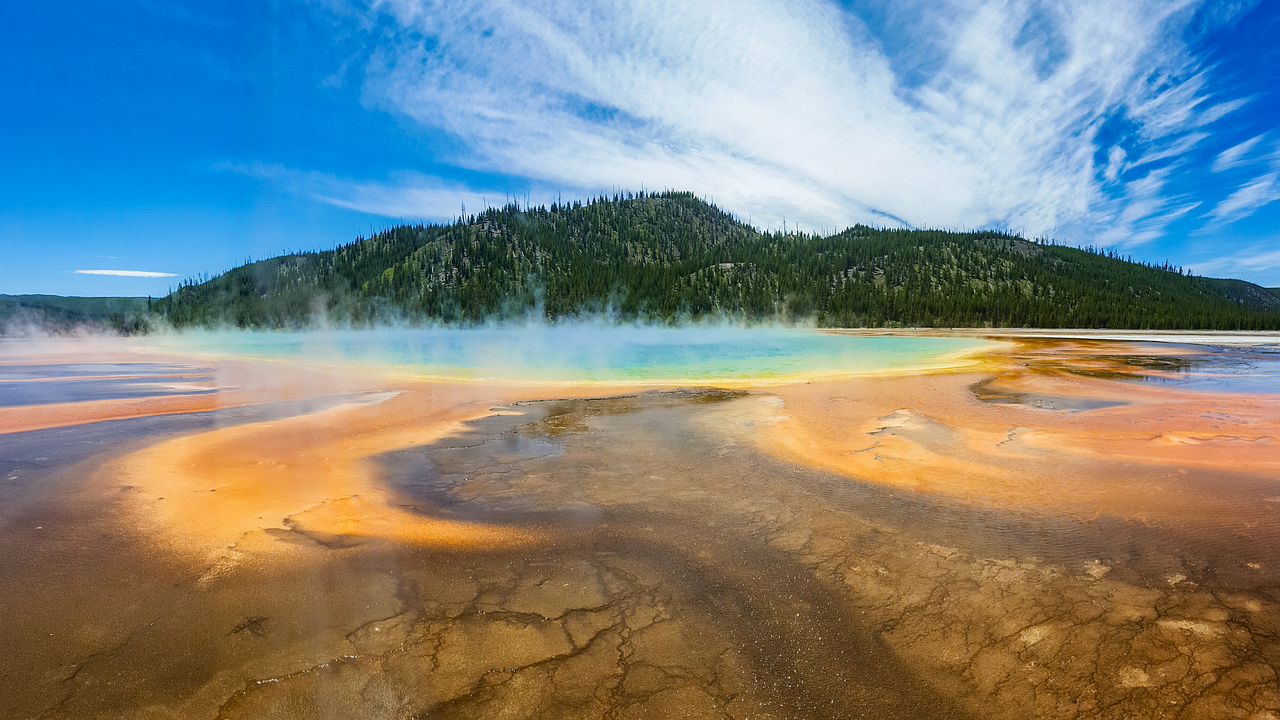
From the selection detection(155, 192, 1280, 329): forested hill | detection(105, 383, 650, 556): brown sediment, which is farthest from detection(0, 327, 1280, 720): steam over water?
detection(155, 192, 1280, 329): forested hill

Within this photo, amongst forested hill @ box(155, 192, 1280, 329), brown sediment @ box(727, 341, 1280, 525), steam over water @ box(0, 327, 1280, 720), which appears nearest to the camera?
steam over water @ box(0, 327, 1280, 720)

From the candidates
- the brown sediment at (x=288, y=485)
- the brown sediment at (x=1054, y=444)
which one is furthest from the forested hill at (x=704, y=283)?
the brown sediment at (x=288, y=485)

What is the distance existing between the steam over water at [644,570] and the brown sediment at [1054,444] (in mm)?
82

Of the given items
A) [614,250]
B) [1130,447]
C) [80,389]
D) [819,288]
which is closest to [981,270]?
[819,288]

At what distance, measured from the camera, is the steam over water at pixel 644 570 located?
3.44m

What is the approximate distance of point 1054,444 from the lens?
9.41m

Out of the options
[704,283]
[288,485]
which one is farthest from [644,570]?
[704,283]

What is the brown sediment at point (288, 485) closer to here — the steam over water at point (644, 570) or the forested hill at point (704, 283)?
the steam over water at point (644, 570)

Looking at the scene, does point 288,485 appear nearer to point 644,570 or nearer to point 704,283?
point 644,570

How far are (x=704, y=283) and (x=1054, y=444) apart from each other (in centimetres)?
11567

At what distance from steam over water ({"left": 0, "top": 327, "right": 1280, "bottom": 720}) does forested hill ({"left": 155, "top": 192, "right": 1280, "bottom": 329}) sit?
96.0m

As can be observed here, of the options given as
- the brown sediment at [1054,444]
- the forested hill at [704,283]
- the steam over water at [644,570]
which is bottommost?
the steam over water at [644,570]

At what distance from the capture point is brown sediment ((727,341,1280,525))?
679 cm

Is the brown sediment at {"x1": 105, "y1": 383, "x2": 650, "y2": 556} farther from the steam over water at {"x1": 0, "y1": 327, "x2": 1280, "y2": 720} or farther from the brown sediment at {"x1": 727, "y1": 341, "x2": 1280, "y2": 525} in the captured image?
the brown sediment at {"x1": 727, "y1": 341, "x2": 1280, "y2": 525}
